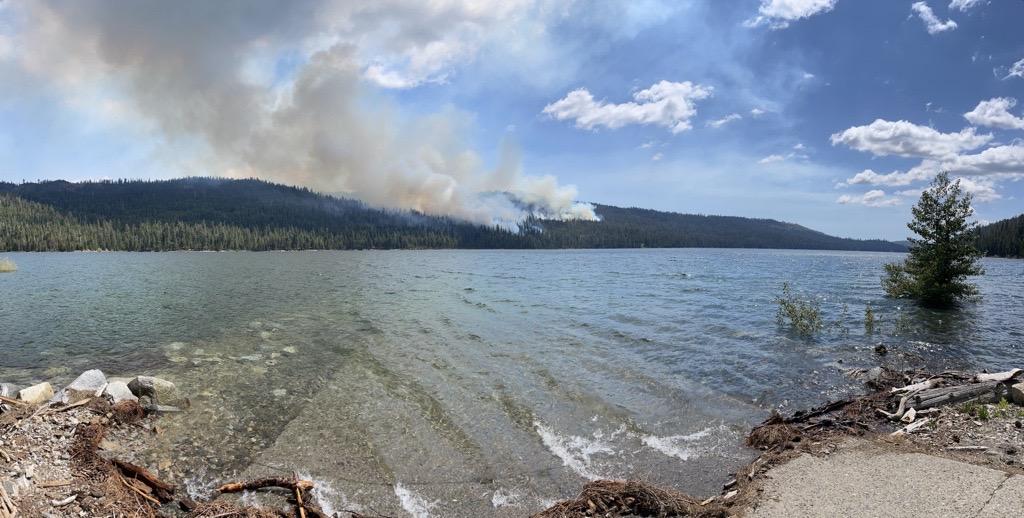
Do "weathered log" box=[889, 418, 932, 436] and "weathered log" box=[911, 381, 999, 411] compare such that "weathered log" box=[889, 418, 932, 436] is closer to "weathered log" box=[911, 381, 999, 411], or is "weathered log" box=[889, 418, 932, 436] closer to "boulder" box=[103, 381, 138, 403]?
"weathered log" box=[911, 381, 999, 411]

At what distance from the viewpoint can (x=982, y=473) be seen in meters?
8.44

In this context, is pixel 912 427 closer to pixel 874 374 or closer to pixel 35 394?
pixel 874 374

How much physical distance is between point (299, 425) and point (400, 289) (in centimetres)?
3833

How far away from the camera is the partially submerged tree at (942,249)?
34.4m

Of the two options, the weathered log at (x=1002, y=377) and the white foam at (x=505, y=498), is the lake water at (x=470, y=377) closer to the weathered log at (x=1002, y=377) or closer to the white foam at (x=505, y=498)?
the white foam at (x=505, y=498)

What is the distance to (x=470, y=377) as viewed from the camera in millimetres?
17328

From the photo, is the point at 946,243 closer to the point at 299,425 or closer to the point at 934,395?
the point at 934,395

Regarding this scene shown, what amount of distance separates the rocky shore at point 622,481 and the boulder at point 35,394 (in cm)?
4

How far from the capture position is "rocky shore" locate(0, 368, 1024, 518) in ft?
25.7

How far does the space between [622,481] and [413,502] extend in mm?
4120

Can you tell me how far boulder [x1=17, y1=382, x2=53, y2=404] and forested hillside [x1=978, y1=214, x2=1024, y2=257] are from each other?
226833mm

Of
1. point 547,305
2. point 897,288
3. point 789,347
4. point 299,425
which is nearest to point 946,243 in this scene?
point 897,288

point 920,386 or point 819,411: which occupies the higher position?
point 920,386

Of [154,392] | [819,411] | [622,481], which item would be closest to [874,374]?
[819,411]
